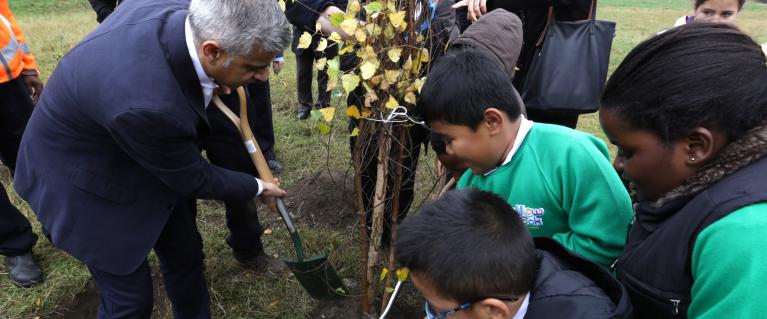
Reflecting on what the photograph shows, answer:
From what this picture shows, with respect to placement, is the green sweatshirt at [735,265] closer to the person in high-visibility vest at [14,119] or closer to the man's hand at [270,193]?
the man's hand at [270,193]

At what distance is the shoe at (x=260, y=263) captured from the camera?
2973 millimetres

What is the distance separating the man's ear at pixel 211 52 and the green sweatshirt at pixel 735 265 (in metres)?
1.39

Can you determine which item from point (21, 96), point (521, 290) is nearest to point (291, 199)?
point (21, 96)

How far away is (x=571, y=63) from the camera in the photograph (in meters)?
2.48

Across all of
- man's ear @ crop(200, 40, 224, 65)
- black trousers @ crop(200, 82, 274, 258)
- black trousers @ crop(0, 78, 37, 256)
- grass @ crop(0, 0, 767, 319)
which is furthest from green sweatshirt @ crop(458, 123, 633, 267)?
black trousers @ crop(0, 78, 37, 256)

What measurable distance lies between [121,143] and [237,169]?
1001 mm

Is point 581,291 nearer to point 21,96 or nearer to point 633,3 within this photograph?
point 21,96

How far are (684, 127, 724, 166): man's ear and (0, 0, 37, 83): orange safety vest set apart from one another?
3.32 metres

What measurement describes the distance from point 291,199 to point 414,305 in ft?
4.85

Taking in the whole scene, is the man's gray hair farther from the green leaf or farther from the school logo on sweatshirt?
the school logo on sweatshirt

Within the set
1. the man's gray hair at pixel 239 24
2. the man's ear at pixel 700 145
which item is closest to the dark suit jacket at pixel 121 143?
the man's gray hair at pixel 239 24

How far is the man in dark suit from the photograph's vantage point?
5.03ft

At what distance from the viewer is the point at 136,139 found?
1573 millimetres

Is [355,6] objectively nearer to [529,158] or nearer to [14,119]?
[529,158]
